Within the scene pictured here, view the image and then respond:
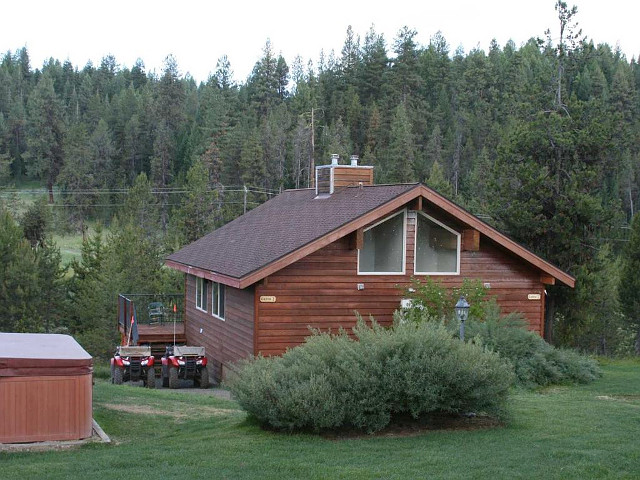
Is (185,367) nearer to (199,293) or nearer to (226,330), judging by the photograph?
(226,330)

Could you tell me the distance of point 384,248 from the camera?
1894cm

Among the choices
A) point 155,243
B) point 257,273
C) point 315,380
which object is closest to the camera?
point 315,380

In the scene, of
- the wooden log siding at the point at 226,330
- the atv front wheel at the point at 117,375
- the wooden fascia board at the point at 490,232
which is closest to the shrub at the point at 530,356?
the wooden fascia board at the point at 490,232

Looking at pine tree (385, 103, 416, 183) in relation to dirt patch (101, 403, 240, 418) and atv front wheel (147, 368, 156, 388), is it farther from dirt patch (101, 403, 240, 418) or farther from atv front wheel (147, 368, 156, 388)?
dirt patch (101, 403, 240, 418)

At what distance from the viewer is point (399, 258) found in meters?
19.0

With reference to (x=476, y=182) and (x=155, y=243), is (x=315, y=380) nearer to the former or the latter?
(x=155, y=243)

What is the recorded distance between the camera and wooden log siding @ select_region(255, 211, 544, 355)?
17953 mm

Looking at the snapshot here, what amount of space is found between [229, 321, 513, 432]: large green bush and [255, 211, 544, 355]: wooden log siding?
24.5 feet

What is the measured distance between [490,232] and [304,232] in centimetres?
431

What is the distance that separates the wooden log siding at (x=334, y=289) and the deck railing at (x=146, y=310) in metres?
4.72

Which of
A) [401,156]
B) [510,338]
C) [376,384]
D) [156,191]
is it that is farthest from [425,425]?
[156,191]

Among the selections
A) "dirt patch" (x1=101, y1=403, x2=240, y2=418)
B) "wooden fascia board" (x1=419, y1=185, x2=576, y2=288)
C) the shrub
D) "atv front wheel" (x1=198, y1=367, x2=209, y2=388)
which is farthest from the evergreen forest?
"dirt patch" (x1=101, y1=403, x2=240, y2=418)

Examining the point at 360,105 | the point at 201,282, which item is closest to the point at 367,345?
the point at 201,282

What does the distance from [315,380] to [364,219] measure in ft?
27.1
